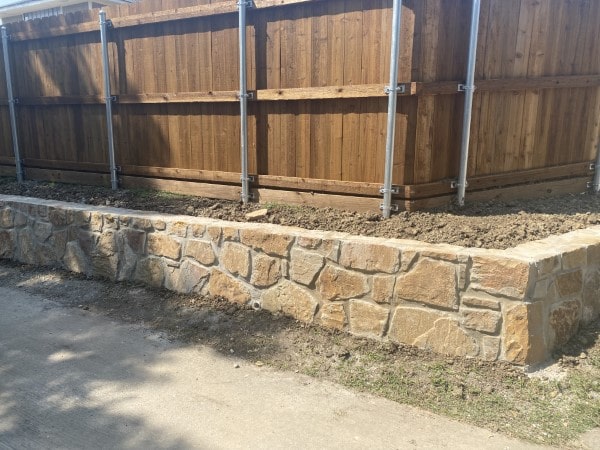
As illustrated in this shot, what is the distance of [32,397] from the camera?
11.0 ft

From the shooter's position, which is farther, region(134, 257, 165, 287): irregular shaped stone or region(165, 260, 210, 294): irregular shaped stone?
region(134, 257, 165, 287): irregular shaped stone

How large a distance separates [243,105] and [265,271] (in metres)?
1.87

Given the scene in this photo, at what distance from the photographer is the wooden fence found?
4680mm

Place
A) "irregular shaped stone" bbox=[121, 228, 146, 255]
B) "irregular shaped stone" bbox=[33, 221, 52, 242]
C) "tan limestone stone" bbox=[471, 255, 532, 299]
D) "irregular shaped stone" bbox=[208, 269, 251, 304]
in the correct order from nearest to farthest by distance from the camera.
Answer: "tan limestone stone" bbox=[471, 255, 532, 299], "irregular shaped stone" bbox=[208, 269, 251, 304], "irregular shaped stone" bbox=[121, 228, 146, 255], "irregular shaped stone" bbox=[33, 221, 52, 242]

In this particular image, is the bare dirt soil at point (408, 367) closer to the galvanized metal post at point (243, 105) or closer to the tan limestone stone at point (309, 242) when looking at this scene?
the tan limestone stone at point (309, 242)

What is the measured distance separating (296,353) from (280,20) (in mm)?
3073

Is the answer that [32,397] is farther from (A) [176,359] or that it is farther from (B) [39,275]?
(B) [39,275]

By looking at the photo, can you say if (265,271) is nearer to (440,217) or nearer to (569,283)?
(440,217)

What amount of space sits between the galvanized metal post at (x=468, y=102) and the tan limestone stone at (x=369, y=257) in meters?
1.50

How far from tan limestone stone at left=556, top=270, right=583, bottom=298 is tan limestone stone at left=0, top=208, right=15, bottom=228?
5451 mm

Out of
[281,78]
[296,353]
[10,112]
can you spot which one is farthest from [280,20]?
[10,112]

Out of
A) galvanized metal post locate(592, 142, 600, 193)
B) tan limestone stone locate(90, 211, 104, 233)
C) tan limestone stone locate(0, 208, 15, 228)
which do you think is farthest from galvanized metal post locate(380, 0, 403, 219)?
tan limestone stone locate(0, 208, 15, 228)

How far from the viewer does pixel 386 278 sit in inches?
149

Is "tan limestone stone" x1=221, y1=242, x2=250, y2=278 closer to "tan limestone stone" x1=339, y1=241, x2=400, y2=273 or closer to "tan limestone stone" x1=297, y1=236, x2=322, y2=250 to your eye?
"tan limestone stone" x1=297, y1=236, x2=322, y2=250
